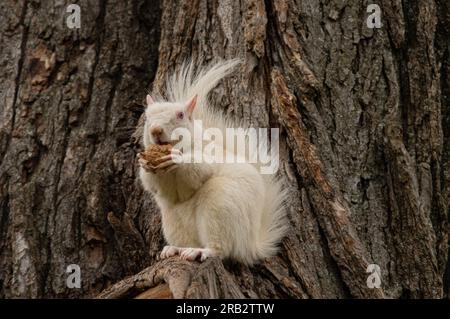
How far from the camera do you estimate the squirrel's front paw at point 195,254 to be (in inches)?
138

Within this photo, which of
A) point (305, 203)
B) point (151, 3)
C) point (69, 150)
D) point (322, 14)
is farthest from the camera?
point (151, 3)

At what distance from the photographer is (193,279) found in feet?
10.4

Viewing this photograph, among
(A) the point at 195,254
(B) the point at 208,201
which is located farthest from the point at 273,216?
(A) the point at 195,254

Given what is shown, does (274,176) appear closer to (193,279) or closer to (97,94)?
(193,279)

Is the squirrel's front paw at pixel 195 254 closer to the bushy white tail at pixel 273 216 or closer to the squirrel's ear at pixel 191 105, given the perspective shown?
the bushy white tail at pixel 273 216

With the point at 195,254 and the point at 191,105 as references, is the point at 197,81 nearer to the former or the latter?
the point at 191,105

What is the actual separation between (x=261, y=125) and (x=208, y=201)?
0.59 m

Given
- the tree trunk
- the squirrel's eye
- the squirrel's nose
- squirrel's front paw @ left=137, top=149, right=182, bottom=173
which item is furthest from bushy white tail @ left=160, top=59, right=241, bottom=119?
squirrel's front paw @ left=137, top=149, right=182, bottom=173

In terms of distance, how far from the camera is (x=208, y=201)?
3596 mm

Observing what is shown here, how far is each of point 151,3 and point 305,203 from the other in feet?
5.85

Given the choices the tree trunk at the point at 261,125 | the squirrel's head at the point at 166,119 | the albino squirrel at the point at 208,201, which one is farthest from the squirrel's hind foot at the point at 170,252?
the squirrel's head at the point at 166,119

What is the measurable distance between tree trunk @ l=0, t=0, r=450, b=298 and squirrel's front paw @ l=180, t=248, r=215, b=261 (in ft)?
0.63

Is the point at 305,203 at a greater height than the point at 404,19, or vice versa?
the point at 404,19
